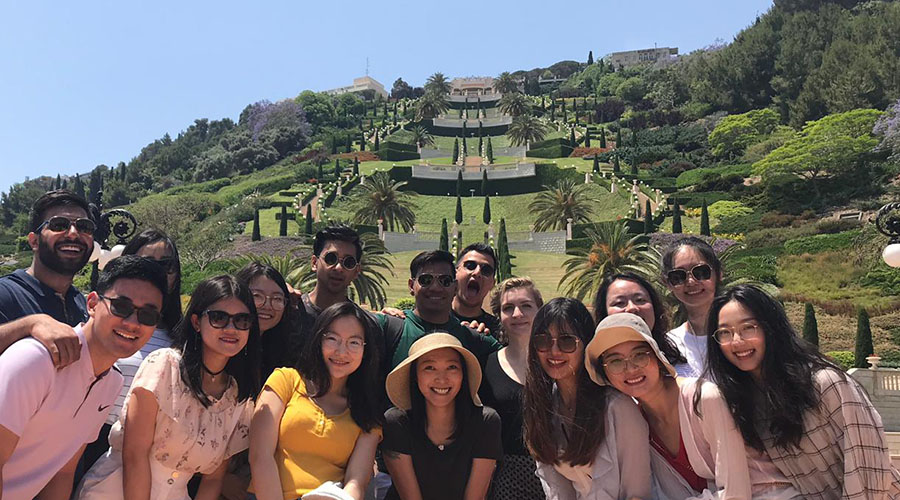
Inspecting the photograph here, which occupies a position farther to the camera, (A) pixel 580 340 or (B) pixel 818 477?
(A) pixel 580 340

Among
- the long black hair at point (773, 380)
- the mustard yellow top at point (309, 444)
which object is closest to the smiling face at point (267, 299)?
the mustard yellow top at point (309, 444)

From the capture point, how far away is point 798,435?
287 cm

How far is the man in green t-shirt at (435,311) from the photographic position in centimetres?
425

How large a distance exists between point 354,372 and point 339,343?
0.23 m

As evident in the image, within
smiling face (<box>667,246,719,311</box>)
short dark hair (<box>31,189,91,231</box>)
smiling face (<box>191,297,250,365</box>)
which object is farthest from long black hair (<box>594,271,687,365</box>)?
short dark hair (<box>31,189,91,231</box>)

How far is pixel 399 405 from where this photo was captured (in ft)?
11.5

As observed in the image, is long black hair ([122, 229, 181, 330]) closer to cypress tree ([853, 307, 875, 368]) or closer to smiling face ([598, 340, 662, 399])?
smiling face ([598, 340, 662, 399])

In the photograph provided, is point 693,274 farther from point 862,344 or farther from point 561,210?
point 561,210

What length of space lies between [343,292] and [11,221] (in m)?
65.4

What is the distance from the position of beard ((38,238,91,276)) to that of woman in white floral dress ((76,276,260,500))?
0.93m

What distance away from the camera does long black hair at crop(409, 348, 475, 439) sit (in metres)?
3.42

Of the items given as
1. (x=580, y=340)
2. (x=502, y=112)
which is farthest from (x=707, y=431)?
(x=502, y=112)

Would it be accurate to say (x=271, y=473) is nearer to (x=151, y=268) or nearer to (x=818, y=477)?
(x=151, y=268)

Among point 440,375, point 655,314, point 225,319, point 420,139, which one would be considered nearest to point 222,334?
point 225,319
